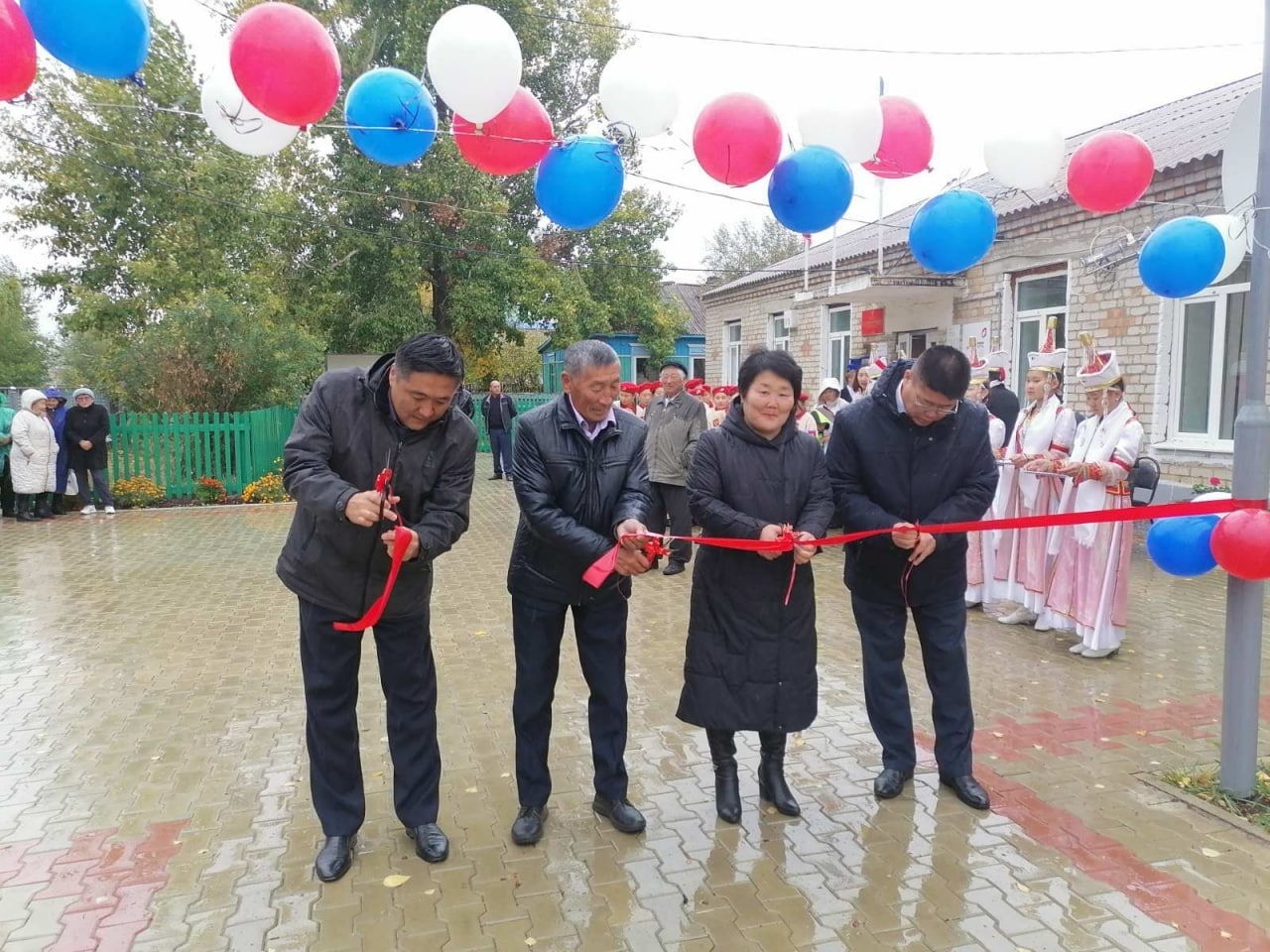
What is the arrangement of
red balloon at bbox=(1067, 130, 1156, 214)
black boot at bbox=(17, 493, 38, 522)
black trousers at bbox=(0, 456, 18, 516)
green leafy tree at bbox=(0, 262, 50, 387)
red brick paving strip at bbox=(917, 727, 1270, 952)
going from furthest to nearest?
green leafy tree at bbox=(0, 262, 50, 387) < black trousers at bbox=(0, 456, 18, 516) < black boot at bbox=(17, 493, 38, 522) < red balloon at bbox=(1067, 130, 1156, 214) < red brick paving strip at bbox=(917, 727, 1270, 952)

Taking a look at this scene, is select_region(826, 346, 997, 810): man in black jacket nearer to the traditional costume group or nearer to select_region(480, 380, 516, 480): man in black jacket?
the traditional costume group

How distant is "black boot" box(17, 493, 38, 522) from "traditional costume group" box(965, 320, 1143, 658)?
1187cm

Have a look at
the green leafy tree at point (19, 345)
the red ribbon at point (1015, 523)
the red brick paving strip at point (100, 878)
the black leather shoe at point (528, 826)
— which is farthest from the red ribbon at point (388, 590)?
the green leafy tree at point (19, 345)

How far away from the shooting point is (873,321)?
47.9ft

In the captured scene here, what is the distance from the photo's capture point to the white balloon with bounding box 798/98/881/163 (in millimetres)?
4992

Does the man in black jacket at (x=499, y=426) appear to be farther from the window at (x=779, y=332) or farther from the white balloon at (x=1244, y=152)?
the white balloon at (x=1244, y=152)

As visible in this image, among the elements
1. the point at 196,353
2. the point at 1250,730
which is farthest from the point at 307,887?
the point at 196,353

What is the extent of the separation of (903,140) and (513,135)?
2321 mm

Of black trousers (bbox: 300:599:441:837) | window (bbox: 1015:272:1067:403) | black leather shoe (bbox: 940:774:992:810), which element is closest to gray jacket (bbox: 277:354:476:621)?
black trousers (bbox: 300:599:441:837)

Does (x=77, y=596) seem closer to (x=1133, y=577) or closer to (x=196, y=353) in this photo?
(x=196, y=353)

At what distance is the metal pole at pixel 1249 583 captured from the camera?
3.63 meters

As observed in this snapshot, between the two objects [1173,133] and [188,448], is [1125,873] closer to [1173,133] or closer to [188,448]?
[1173,133]

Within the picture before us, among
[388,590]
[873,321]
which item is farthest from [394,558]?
[873,321]

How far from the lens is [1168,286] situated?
436 centimetres
